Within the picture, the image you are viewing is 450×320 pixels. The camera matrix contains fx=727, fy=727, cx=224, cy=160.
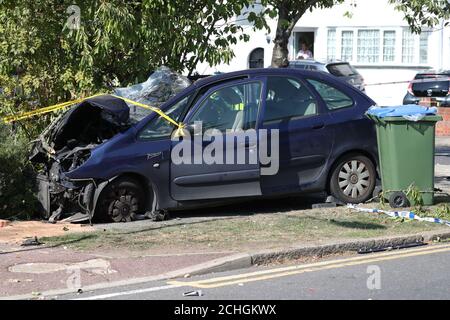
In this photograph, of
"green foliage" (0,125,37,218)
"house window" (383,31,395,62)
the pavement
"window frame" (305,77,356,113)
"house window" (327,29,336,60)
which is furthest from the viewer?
"house window" (327,29,336,60)

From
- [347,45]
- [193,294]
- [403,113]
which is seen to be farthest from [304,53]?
[193,294]

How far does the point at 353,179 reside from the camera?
9.53 metres

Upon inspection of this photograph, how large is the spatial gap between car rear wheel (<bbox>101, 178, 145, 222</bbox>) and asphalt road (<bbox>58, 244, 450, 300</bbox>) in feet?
7.13

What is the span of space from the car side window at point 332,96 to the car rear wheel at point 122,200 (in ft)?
8.64

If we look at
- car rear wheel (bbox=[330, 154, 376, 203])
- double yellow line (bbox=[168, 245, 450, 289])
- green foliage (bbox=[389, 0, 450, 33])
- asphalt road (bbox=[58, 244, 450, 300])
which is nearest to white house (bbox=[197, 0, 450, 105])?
green foliage (bbox=[389, 0, 450, 33])

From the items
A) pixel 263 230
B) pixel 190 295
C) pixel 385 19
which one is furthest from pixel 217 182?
pixel 385 19

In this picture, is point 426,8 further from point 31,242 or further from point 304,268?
point 31,242

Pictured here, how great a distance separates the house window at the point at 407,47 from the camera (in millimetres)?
27328

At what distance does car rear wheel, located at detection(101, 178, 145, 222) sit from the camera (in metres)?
8.46

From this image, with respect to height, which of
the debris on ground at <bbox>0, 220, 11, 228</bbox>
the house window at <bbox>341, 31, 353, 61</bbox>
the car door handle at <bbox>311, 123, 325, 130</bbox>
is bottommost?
the debris on ground at <bbox>0, 220, 11, 228</bbox>

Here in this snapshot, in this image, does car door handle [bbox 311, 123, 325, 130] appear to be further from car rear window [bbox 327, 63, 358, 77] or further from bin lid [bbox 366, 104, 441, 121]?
car rear window [bbox 327, 63, 358, 77]

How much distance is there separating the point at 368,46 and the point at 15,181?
21302mm

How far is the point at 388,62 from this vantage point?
27.8m
